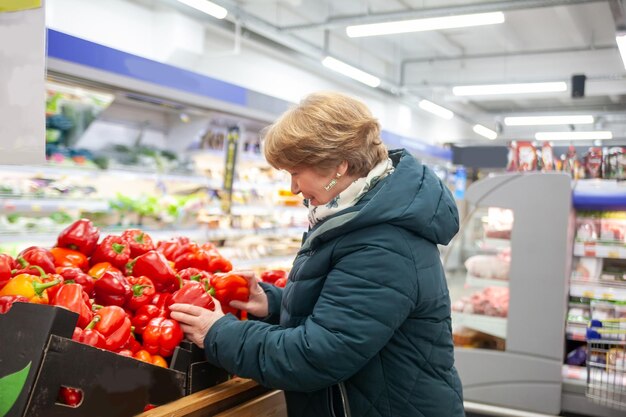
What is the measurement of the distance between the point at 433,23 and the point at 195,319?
6774mm

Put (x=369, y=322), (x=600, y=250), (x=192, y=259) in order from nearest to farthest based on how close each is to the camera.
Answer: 1. (x=369, y=322)
2. (x=192, y=259)
3. (x=600, y=250)

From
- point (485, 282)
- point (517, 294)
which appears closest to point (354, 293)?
point (517, 294)

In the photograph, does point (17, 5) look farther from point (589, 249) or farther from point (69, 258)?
point (589, 249)

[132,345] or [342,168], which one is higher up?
[342,168]

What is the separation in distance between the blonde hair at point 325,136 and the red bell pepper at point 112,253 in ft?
2.49

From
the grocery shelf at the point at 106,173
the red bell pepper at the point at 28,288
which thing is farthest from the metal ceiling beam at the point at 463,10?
the red bell pepper at the point at 28,288

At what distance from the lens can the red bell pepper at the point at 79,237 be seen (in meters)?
2.14

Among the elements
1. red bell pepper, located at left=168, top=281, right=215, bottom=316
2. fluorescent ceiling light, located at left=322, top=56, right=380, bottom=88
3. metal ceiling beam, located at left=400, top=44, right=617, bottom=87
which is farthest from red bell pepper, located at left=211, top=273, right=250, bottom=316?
metal ceiling beam, located at left=400, top=44, right=617, bottom=87

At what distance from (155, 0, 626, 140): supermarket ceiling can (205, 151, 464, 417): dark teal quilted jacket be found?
8.24 metres

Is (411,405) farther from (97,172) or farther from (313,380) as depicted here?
(97,172)

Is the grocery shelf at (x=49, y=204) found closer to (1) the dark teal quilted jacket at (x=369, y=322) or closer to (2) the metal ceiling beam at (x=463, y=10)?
(1) the dark teal quilted jacket at (x=369, y=322)

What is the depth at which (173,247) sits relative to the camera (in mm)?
2408

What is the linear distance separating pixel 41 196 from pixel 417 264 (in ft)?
13.5

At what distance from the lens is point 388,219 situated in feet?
5.26
